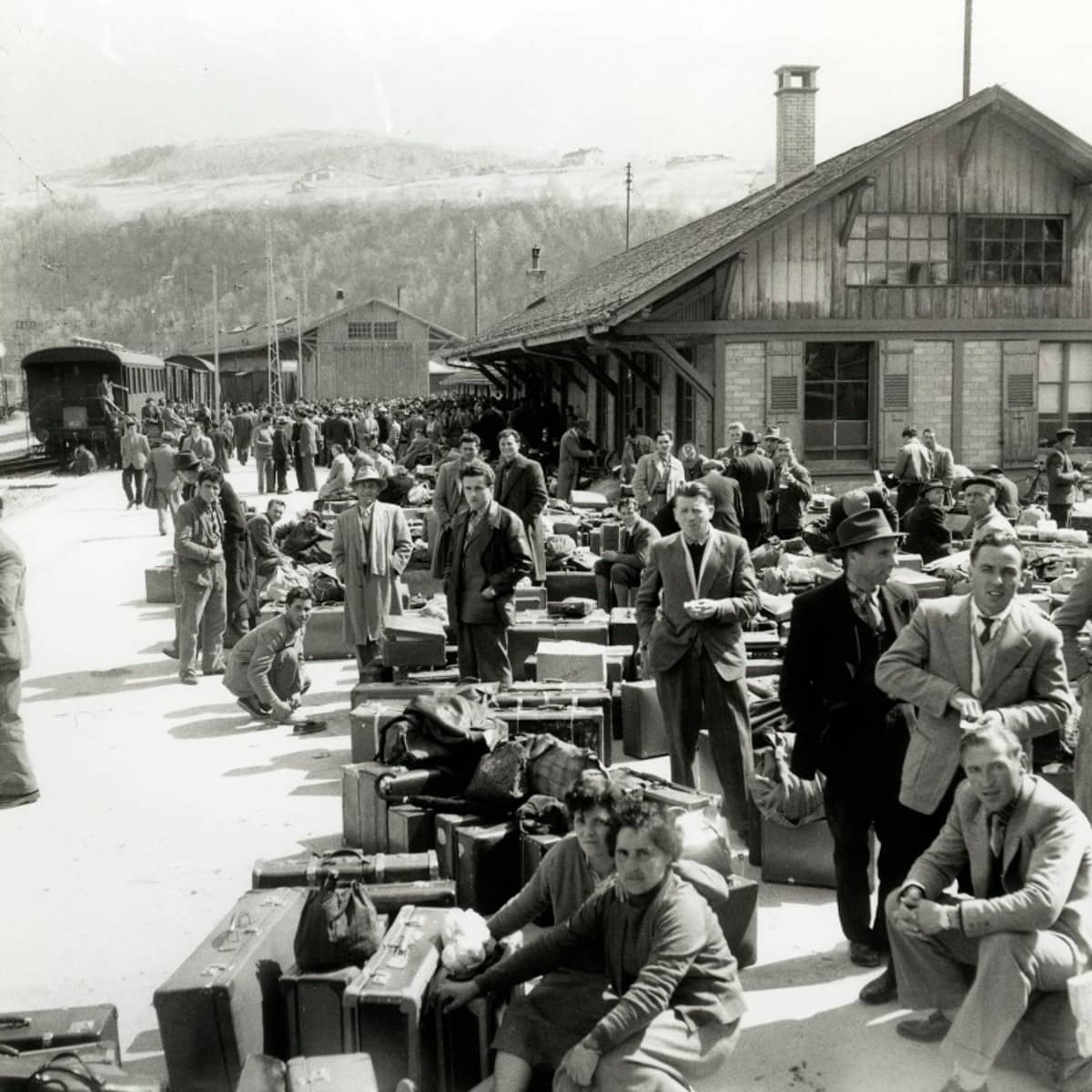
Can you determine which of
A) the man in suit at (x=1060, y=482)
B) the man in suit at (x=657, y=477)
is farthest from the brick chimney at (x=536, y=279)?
the man in suit at (x=657, y=477)

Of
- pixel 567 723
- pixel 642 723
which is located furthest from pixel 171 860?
pixel 642 723

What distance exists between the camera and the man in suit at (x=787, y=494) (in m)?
16.9

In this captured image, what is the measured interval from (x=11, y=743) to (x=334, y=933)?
421cm

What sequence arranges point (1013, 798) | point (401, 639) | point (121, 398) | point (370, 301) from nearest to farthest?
point (1013, 798)
point (401, 639)
point (121, 398)
point (370, 301)

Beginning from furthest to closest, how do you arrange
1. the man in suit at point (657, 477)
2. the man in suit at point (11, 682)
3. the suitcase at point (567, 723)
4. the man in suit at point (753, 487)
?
the man in suit at point (753, 487), the man in suit at point (657, 477), the suitcase at point (567, 723), the man in suit at point (11, 682)

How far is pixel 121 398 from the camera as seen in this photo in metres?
45.9

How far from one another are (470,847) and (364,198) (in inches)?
6986

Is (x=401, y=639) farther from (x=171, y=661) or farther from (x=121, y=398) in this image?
(x=121, y=398)

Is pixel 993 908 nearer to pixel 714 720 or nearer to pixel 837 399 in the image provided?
pixel 714 720

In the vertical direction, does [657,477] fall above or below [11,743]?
above

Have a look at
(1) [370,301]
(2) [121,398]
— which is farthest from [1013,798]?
(1) [370,301]

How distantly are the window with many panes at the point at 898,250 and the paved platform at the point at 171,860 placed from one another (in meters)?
13.0

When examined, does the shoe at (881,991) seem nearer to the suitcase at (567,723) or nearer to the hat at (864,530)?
the hat at (864,530)

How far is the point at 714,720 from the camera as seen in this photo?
760 cm
